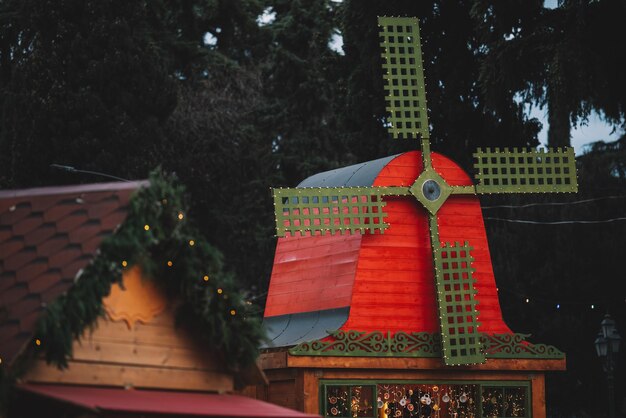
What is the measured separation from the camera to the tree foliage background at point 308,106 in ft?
86.1

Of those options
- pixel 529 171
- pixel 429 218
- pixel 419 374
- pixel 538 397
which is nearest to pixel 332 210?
pixel 429 218

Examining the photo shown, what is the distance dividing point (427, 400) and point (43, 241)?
9.12 m

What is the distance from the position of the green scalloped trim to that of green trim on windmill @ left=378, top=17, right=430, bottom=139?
3121 millimetres

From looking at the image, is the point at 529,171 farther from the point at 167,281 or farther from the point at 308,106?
the point at 308,106

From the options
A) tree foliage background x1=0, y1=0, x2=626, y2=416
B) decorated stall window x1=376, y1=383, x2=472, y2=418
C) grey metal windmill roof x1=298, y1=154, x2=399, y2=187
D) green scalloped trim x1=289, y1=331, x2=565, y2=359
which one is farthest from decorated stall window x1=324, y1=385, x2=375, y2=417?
tree foliage background x1=0, y1=0, x2=626, y2=416

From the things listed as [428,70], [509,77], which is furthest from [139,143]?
[509,77]

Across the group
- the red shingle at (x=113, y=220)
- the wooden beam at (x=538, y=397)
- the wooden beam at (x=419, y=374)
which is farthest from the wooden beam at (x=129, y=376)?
the wooden beam at (x=538, y=397)

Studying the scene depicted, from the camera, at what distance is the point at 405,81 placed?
20.4 metres

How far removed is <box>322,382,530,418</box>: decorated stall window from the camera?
57.3 feet

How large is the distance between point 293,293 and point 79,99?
1355 cm

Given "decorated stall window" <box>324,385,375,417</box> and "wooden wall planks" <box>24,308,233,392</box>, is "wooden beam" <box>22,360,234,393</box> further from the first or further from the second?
"decorated stall window" <box>324,385,375,417</box>

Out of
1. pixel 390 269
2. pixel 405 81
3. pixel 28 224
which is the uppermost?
pixel 405 81

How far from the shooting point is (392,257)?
1830 cm

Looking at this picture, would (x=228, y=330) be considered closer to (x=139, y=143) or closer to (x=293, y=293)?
(x=293, y=293)
